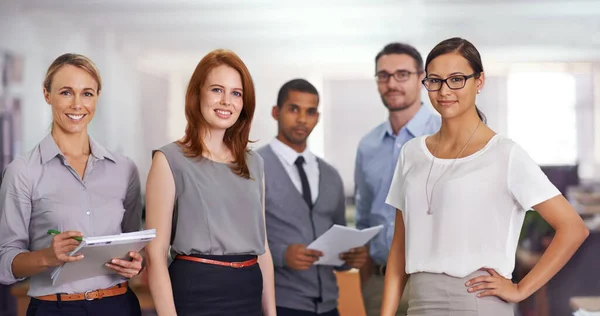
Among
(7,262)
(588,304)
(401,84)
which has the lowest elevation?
(588,304)

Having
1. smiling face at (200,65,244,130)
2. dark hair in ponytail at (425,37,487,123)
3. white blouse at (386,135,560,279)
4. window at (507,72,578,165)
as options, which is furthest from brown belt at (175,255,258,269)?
window at (507,72,578,165)

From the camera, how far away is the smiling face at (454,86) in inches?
96.0

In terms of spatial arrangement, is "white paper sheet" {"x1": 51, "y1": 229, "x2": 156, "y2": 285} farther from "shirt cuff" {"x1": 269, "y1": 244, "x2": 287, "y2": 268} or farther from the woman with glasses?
"shirt cuff" {"x1": 269, "y1": 244, "x2": 287, "y2": 268}

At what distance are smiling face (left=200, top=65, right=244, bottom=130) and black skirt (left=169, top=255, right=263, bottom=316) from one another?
1.52 feet

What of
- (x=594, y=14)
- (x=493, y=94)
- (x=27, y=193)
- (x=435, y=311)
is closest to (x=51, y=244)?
(x=27, y=193)

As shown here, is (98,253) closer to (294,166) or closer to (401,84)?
(294,166)

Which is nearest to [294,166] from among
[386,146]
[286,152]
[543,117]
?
[286,152]

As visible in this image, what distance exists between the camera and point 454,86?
2451 millimetres

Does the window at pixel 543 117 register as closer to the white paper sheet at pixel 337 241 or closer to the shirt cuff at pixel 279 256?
the white paper sheet at pixel 337 241

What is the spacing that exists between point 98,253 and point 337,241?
1230mm

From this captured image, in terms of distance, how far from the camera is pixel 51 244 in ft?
8.04

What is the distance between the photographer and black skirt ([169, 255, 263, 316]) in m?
2.54

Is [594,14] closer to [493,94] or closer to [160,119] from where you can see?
[493,94]

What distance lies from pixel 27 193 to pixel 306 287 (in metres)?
1.33
